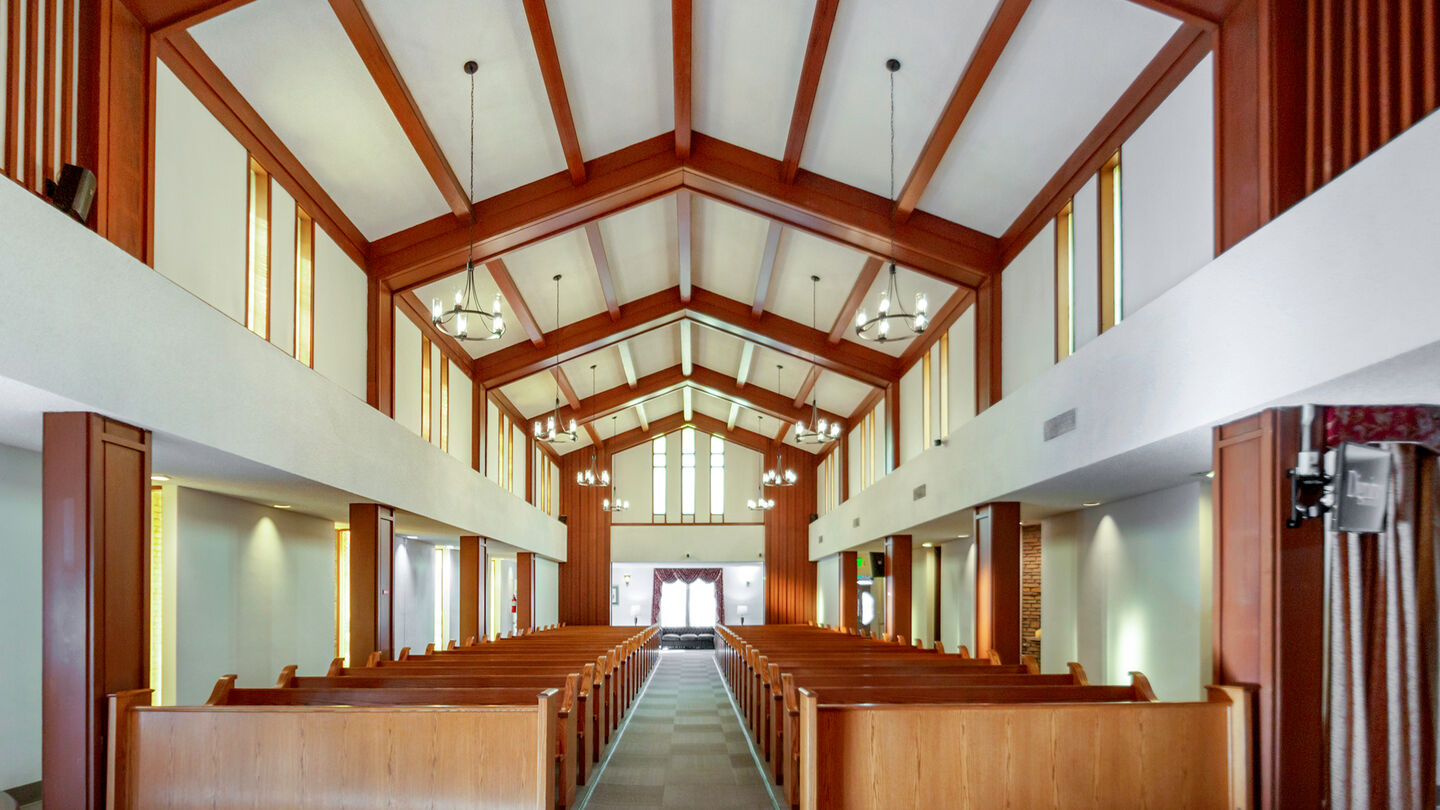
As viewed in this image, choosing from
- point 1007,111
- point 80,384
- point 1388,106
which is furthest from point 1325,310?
point 80,384

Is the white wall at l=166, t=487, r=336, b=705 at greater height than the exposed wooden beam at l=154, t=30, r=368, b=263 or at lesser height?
lesser

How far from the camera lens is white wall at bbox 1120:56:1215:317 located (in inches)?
237

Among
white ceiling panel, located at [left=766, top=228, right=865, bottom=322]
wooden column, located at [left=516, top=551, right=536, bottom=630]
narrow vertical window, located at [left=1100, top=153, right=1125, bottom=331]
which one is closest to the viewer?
narrow vertical window, located at [left=1100, top=153, right=1125, bottom=331]

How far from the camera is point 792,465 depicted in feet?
77.1

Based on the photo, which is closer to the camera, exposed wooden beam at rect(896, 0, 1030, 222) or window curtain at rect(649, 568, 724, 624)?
exposed wooden beam at rect(896, 0, 1030, 222)

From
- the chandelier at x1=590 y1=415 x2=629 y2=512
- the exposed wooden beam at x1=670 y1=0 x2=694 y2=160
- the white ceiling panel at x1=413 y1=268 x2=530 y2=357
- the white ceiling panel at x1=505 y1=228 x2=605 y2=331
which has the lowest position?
the chandelier at x1=590 y1=415 x2=629 y2=512

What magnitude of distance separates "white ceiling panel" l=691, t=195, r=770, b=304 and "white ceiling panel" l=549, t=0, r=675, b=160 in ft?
5.39

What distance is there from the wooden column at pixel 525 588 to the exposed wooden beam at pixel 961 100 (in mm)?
11804

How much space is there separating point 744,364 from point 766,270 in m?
5.40

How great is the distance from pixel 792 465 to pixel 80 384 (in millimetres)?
19346

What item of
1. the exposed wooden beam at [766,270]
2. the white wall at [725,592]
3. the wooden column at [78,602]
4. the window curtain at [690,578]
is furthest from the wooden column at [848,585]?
the wooden column at [78,602]

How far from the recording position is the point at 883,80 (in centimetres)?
799

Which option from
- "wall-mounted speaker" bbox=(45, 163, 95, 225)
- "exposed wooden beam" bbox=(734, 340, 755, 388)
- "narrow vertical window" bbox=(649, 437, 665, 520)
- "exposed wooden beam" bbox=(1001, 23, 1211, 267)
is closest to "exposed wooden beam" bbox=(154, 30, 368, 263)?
"wall-mounted speaker" bbox=(45, 163, 95, 225)

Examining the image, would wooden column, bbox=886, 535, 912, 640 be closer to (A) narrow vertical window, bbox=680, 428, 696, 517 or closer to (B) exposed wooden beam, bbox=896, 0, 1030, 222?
(B) exposed wooden beam, bbox=896, 0, 1030, 222
